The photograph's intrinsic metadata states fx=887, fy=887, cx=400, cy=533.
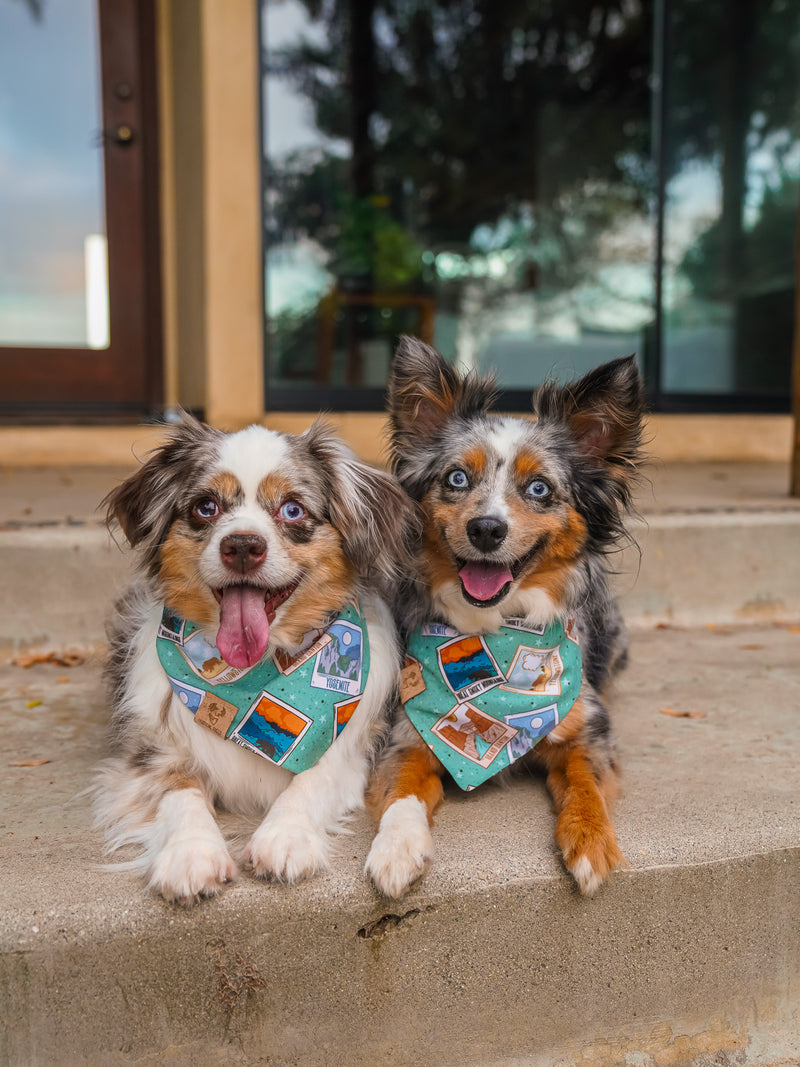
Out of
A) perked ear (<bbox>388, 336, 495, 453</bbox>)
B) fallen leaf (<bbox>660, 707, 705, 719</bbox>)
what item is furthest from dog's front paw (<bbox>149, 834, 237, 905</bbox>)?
fallen leaf (<bbox>660, 707, 705, 719</bbox>)

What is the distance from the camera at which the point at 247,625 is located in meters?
2.24

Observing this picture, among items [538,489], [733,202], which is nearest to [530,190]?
[733,202]

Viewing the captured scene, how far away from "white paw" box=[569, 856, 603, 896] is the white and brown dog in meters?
0.60

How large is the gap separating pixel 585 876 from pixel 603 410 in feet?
4.48

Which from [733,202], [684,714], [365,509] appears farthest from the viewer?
[733,202]

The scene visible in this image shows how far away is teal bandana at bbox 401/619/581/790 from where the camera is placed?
2453 millimetres

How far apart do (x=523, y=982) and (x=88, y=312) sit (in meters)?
6.01

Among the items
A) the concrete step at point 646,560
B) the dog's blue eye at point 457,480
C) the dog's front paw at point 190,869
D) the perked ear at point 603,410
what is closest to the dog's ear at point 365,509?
the dog's blue eye at point 457,480

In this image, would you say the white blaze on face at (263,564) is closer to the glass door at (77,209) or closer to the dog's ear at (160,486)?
the dog's ear at (160,486)

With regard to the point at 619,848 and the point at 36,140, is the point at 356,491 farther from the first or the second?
the point at 36,140

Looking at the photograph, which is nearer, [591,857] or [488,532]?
[591,857]

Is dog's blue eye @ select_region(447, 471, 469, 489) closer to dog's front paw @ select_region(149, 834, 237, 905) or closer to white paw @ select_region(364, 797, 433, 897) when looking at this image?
white paw @ select_region(364, 797, 433, 897)

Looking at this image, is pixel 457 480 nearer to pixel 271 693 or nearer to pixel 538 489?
pixel 538 489

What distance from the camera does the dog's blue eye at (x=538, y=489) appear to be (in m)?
2.60
